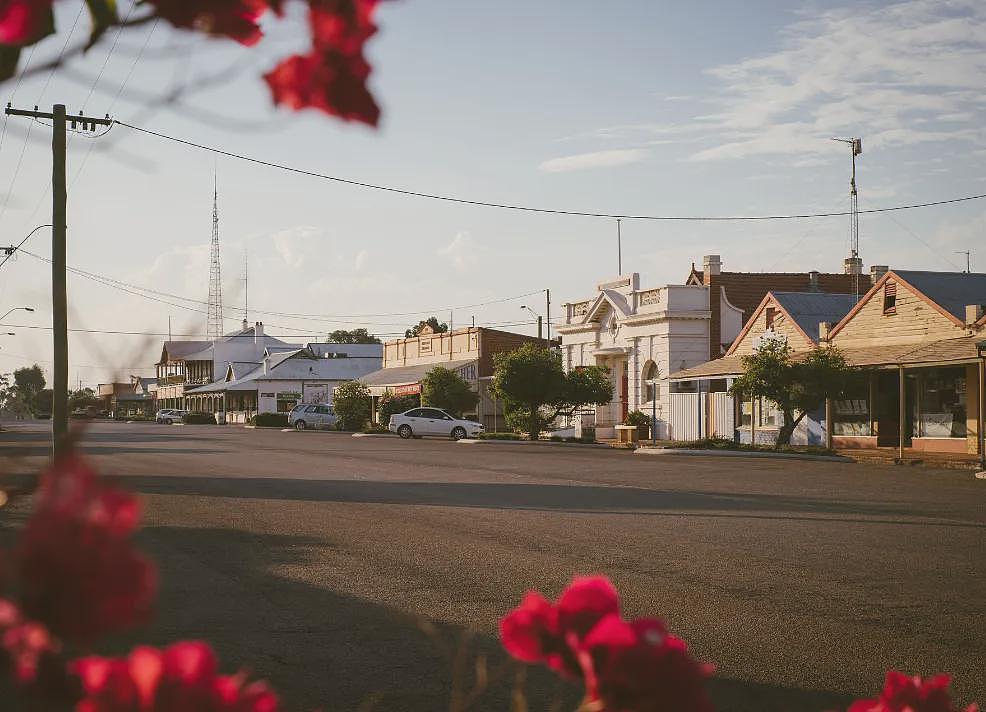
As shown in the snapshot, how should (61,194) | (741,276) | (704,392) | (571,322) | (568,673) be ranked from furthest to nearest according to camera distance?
1. (571,322)
2. (741,276)
3. (704,392)
4. (61,194)
5. (568,673)

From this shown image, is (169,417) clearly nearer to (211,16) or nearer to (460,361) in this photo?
(460,361)

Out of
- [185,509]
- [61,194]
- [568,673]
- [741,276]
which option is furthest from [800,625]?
[741,276]

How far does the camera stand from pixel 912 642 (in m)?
7.67

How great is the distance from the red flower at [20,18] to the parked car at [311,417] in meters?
66.8

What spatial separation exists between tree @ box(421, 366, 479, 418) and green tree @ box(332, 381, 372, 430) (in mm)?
7866

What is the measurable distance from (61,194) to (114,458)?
11.6 m

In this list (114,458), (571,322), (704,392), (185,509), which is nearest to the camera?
(185,509)

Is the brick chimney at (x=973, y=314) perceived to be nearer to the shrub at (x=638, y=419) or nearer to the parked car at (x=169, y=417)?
the shrub at (x=638, y=419)

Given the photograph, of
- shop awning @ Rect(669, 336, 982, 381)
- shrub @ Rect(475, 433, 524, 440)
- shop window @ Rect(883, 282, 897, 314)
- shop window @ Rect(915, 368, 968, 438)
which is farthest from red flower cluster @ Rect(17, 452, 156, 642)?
shrub @ Rect(475, 433, 524, 440)

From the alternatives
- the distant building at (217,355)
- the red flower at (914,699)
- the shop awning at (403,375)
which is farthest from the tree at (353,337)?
the red flower at (914,699)

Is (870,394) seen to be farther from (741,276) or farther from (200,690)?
(200,690)

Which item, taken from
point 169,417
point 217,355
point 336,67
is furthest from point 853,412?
point 217,355

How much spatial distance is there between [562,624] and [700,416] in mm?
44662

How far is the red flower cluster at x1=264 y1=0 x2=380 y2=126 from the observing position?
124 cm
